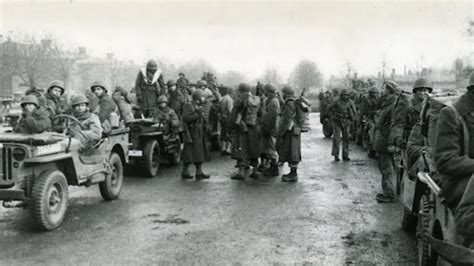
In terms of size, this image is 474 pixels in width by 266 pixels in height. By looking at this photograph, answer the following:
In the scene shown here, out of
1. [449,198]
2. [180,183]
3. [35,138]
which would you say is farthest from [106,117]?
[449,198]

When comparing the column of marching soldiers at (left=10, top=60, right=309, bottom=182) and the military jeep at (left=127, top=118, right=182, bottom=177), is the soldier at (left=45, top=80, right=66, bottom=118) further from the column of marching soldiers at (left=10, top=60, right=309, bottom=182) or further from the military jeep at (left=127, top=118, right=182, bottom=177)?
the military jeep at (left=127, top=118, right=182, bottom=177)

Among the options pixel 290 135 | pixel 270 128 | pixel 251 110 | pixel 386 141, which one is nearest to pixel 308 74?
pixel 270 128

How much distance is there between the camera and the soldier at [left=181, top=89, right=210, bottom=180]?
1113cm

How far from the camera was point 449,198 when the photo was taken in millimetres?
4203

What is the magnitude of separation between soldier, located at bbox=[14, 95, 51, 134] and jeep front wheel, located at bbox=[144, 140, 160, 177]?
3.54m

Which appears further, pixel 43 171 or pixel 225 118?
pixel 225 118

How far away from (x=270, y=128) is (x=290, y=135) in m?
0.67

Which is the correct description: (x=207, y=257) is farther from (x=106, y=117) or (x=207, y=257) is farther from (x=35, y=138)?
(x=106, y=117)

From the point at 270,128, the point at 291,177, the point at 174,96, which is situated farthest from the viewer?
the point at 174,96

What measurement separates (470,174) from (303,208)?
15.5 feet

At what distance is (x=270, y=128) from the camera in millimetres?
11789

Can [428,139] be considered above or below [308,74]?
above

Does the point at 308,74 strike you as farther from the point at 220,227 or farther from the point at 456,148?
the point at 456,148

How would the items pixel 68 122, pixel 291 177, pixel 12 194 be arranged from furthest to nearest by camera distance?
pixel 291 177 → pixel 68 122 → pixel 12 194
